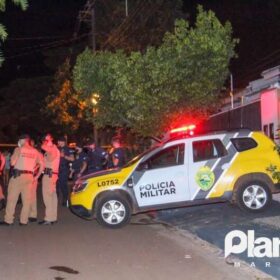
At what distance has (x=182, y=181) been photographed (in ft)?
43.4

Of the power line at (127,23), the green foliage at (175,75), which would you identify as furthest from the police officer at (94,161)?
the power line at (127,23)

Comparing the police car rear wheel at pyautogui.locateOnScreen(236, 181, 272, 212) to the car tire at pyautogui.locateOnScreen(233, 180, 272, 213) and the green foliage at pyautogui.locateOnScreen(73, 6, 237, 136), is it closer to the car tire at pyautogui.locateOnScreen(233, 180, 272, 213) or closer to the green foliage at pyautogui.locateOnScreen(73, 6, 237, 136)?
the car tire at pyautogui.locateOnScreen(233, 180, 272, 213)

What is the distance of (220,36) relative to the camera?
19219 mm

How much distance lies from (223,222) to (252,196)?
1.05 metres

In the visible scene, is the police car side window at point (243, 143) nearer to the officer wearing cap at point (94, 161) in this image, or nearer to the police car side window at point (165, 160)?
the police car side window at point (165, 160)

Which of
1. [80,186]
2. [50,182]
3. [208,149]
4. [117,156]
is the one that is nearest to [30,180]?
[50,182]

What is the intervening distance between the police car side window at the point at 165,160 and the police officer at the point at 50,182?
6.76ft

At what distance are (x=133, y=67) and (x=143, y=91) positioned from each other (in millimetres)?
775

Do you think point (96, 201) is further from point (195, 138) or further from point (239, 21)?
point (239, 21)

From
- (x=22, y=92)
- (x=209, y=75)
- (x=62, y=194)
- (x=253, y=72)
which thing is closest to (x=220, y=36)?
(x=209, y=75)

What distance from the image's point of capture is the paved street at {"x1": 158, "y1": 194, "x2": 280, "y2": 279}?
1065cm

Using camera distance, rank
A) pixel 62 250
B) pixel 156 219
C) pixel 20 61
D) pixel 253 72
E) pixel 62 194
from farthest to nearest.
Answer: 1. pixel 20 61
2. pixel 253 72
3. pixel 62 194
4. pixel 156 219
5. pixel 62 250

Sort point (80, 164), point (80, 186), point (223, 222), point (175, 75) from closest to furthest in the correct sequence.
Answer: point (223, 222)
point (80, 186)
point (80, 164)
point (175, 75)

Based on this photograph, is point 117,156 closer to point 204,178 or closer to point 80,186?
point 80,186
